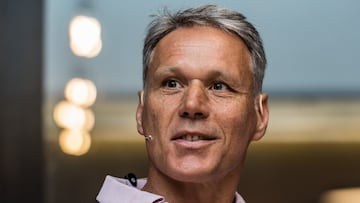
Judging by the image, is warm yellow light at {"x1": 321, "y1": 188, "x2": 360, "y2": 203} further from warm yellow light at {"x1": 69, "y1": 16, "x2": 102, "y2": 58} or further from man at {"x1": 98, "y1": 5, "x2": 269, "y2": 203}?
man at {"x1": 98, "y1": 5, "x2": 269, "y2": 203}

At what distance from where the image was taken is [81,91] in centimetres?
320

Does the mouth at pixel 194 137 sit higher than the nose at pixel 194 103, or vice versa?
the nose at pixel 194 103

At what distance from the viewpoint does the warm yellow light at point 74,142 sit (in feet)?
10.5

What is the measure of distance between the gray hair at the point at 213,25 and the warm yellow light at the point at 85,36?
1.93 m

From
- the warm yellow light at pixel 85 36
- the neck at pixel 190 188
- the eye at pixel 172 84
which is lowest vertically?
the warm yellow light at pixel 85 36

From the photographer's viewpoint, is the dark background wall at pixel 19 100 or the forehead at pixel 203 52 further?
the dark background wall at pixel 19 100

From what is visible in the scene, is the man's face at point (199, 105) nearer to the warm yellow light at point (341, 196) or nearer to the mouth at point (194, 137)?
the mouth at point (194, 137)

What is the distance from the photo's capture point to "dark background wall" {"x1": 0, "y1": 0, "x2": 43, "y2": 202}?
3.05 meters

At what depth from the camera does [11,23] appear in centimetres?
306

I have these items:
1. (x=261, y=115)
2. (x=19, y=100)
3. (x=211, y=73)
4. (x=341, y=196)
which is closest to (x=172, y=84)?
(x=211, y=73)

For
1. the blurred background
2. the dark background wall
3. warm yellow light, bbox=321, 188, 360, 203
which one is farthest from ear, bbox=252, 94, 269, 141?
warm yellow light, bbox=321, 188, 360, 203

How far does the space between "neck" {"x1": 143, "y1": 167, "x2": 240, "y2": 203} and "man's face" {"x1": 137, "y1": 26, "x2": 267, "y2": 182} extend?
0.02 metres

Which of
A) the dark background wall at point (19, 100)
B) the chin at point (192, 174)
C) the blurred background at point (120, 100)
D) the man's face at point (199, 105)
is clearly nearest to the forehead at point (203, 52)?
the man's face at point (199, 105)

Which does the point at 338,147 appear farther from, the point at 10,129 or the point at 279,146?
the point at 10,129
